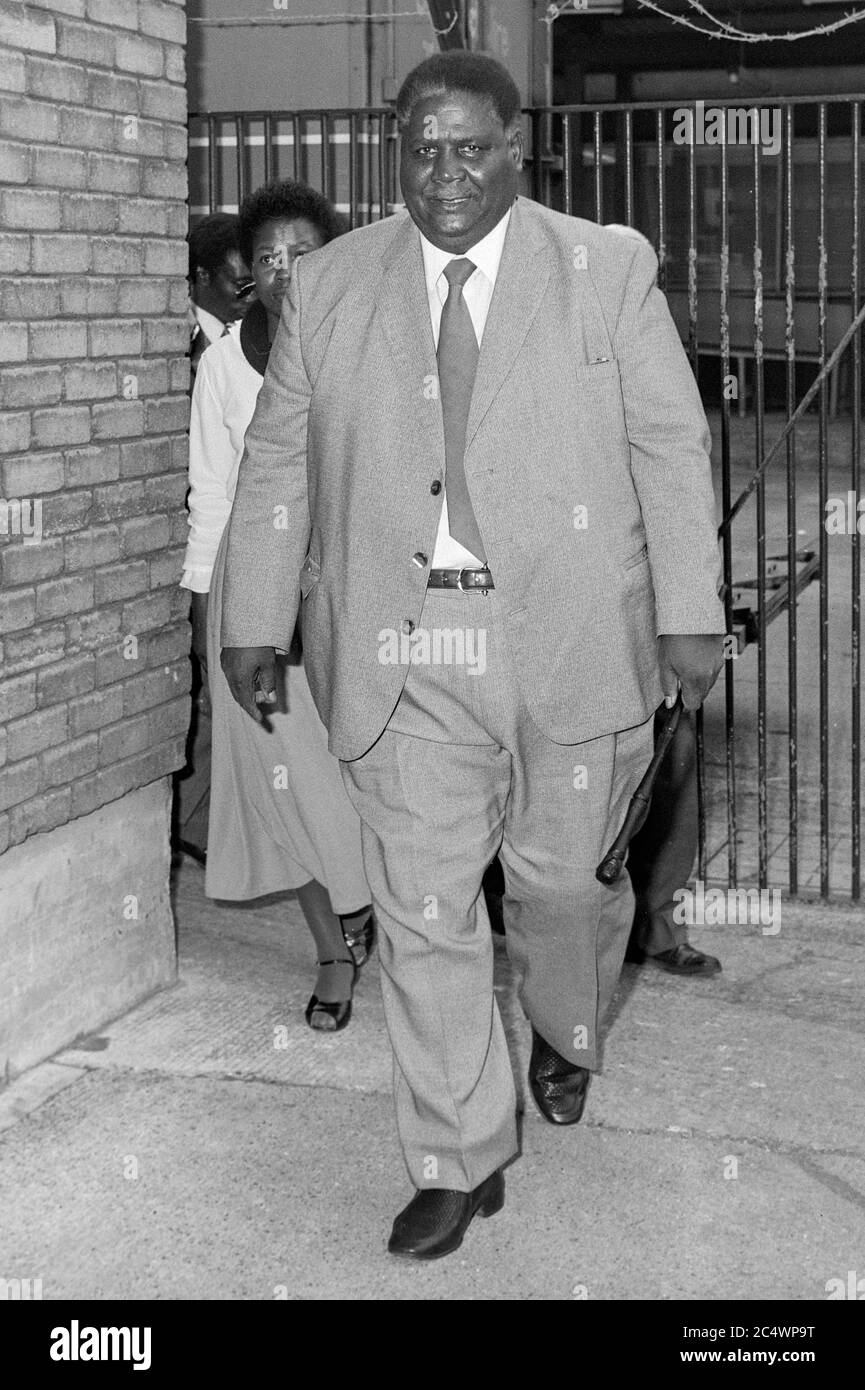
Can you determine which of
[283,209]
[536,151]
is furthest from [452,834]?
[536,151]

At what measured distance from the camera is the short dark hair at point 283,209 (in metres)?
4.67

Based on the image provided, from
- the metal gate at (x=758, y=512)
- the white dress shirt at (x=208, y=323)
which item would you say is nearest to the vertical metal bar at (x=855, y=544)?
the metal gate at (x=758, y=512)

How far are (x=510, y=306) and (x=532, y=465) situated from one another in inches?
11.8

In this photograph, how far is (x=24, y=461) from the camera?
4059 mm

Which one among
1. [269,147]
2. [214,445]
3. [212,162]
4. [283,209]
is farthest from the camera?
[212,162]

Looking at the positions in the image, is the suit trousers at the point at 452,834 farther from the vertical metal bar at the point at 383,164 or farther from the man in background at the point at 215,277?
the vertical metal bar at the point at 383,164

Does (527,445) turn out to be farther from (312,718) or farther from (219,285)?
(219,285)

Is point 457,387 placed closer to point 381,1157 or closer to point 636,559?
point 636,559

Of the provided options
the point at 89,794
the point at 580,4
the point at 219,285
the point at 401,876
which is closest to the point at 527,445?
the point at 401,876

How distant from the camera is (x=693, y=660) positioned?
3.54 m

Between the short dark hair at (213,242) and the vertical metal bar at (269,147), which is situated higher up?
the vertical metal bar at (269,147)

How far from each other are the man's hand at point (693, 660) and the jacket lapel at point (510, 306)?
1.80 feet

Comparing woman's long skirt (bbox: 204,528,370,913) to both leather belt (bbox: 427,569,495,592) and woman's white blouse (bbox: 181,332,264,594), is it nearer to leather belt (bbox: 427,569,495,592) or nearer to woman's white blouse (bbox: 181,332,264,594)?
woman's white blouse (bbox: 181,332,264,594)

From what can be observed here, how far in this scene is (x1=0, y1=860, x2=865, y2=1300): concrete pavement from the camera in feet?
11.3
